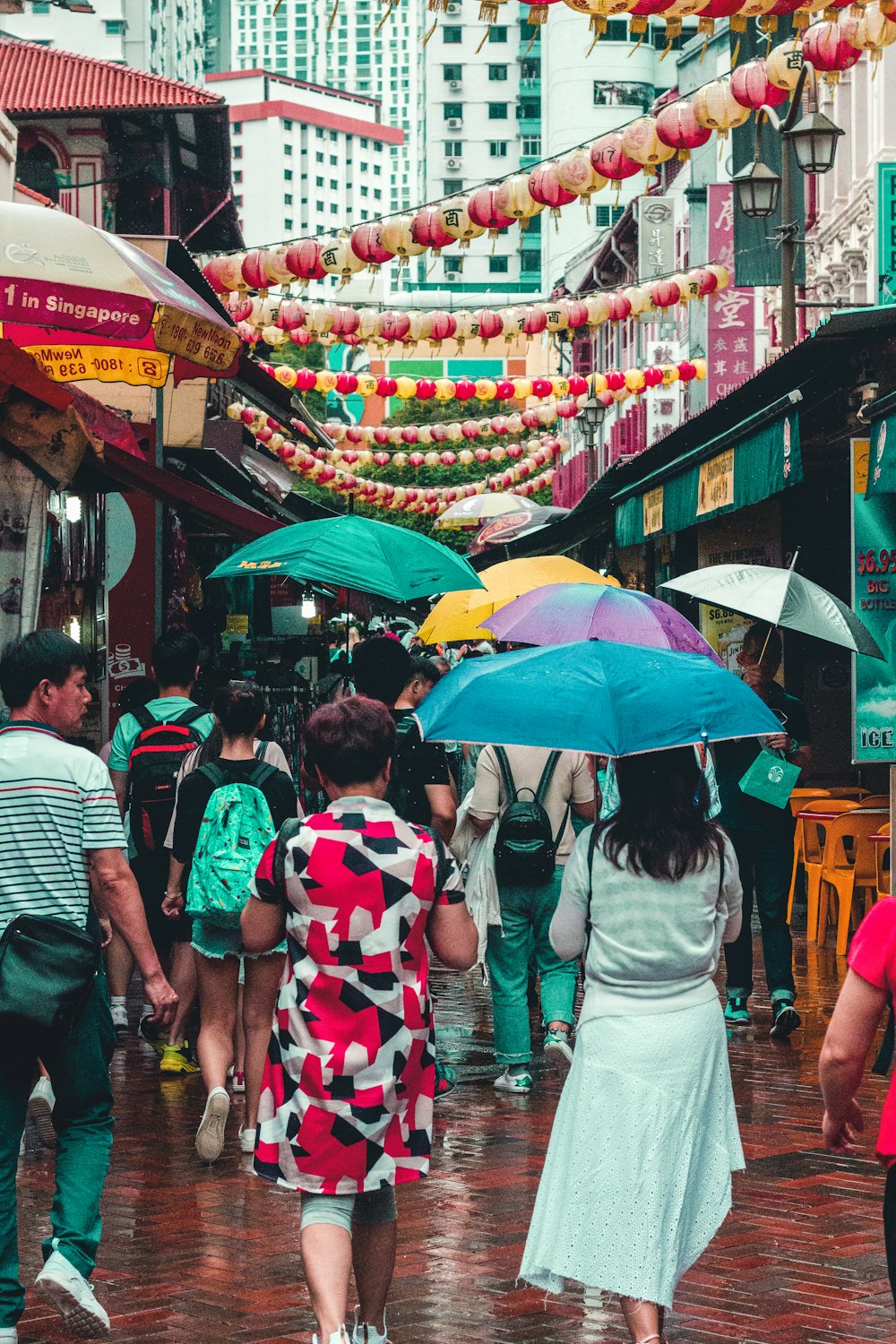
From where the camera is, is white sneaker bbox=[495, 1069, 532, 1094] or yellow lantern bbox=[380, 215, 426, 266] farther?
yellow lantern bbox=[380, 215, 426, 266]

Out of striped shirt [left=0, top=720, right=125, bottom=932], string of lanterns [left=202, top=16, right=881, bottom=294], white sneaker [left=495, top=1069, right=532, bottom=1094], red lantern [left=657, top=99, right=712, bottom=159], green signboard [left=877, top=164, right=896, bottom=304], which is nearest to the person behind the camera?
striped shirt [left=0, top=720, right=125, bottom=932]

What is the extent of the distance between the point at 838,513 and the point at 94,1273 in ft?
41.0

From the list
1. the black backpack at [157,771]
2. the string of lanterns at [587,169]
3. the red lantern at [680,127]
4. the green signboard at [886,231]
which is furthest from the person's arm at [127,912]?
the green signboard at [886,231]

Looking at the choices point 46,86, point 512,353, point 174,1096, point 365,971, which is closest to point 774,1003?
point 174,1096

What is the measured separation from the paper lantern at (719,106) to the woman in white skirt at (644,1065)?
791 cm

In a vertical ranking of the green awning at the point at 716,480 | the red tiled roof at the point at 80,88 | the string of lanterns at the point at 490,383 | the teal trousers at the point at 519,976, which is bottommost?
the teal trousers at the point at 519,976

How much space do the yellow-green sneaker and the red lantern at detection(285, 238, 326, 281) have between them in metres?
8.59

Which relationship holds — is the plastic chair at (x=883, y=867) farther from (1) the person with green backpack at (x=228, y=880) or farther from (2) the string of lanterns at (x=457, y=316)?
(2) the string of lanterns at (x=457, y=316)

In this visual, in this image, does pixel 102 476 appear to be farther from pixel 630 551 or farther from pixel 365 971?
pixel 630 551

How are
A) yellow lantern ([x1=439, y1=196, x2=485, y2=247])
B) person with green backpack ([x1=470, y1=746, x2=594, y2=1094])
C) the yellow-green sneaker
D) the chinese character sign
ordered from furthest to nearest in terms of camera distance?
the chinese character sign
yellow lantern ([x1=439, y1=196, x2=485, y2=247])
the yellow-green sneaker
person with green backpack ([x1=470, y1=746, x2=594, y2=1094])

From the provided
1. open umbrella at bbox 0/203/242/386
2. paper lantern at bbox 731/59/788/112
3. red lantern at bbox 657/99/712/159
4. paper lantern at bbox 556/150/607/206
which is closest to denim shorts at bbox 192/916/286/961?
open umbrella at bbox 0/203/242/386

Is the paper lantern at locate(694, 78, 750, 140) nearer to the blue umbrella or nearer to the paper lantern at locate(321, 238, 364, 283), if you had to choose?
the paper lantern at locate(321, 238, 364, 283)

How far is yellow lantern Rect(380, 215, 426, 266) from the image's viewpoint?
1398 cm

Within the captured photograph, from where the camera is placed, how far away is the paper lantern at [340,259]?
48.1ft
